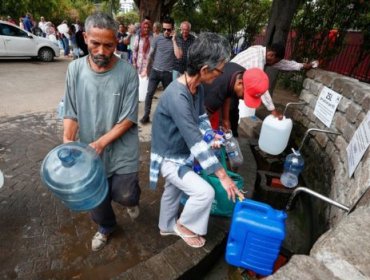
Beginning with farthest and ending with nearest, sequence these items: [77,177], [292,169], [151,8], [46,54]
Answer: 1. [46,54]
2. [151,8]
3. [292,169]
4. [77,177]

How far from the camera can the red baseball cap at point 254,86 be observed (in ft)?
8.95

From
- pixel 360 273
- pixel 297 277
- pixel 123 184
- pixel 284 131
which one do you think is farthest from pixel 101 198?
pixel 284 131

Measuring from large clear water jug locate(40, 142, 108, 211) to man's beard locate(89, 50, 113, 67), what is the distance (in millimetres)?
629

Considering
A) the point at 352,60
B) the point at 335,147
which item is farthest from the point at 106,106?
the point at 352,60

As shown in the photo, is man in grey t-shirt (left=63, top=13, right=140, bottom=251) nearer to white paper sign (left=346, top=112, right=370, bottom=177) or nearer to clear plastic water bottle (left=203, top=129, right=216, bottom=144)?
clear plastic water bottle (left=203, top=129, right=216, bottom=144)

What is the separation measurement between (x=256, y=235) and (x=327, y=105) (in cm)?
259

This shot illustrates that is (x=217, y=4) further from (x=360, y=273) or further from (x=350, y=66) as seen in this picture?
(x=360, y=273)

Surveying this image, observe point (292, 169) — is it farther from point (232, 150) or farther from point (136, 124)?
point (136, 124)

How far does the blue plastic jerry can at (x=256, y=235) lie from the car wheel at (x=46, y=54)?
45.1 feet

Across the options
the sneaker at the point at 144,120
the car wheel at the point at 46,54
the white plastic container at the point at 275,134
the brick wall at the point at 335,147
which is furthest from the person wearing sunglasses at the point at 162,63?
the car wheel at the point at 46,54

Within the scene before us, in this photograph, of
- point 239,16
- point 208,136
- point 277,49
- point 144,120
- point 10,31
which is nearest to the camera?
point 208,136

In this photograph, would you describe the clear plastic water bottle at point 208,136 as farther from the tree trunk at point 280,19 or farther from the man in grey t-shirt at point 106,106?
the tree trunk at point 280,19

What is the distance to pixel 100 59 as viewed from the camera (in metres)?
1.97

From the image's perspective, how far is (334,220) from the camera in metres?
2.76
